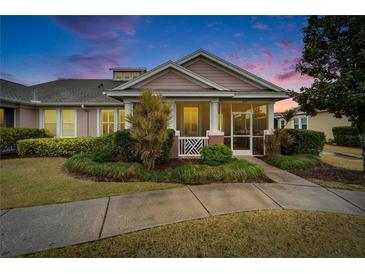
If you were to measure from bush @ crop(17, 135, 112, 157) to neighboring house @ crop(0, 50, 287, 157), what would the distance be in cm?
251

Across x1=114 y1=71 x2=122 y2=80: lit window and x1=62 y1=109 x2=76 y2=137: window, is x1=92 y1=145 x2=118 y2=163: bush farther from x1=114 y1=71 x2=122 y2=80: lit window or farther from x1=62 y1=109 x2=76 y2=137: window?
x1=114 y1=71 x2=122 y2=80: lit window

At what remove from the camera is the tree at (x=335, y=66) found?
6.02 metres

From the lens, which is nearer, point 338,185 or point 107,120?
point 338,185

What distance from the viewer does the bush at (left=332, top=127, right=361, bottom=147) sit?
1575cm

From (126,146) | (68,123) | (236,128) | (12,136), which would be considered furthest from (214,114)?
Answer: (12,136)

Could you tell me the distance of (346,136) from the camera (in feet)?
54.3

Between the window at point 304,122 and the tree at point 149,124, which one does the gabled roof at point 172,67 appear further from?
the window at point 304,122

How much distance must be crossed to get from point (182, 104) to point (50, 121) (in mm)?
9816

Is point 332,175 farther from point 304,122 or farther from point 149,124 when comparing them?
point 304,122

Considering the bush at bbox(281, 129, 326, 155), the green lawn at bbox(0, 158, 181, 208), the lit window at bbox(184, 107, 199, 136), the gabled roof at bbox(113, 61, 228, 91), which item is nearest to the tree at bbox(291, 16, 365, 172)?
the bush at bbox(281, 129, 326, 155)

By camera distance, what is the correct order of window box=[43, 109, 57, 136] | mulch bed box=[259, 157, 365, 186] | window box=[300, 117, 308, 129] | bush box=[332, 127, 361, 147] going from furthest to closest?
1. window box=[300, 117, 308, 129]
2. bush box=[332, 127, 361, 147]
3. window box=[43, 109, 57, 136]
4. mulch bed box=[259, 157, 365, 186]

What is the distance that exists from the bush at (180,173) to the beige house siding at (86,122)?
23.8 ft

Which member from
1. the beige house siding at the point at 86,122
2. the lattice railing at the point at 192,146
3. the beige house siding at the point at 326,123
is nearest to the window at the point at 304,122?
the beige house siding at the point at 326,123

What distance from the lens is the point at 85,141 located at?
34.5ft
